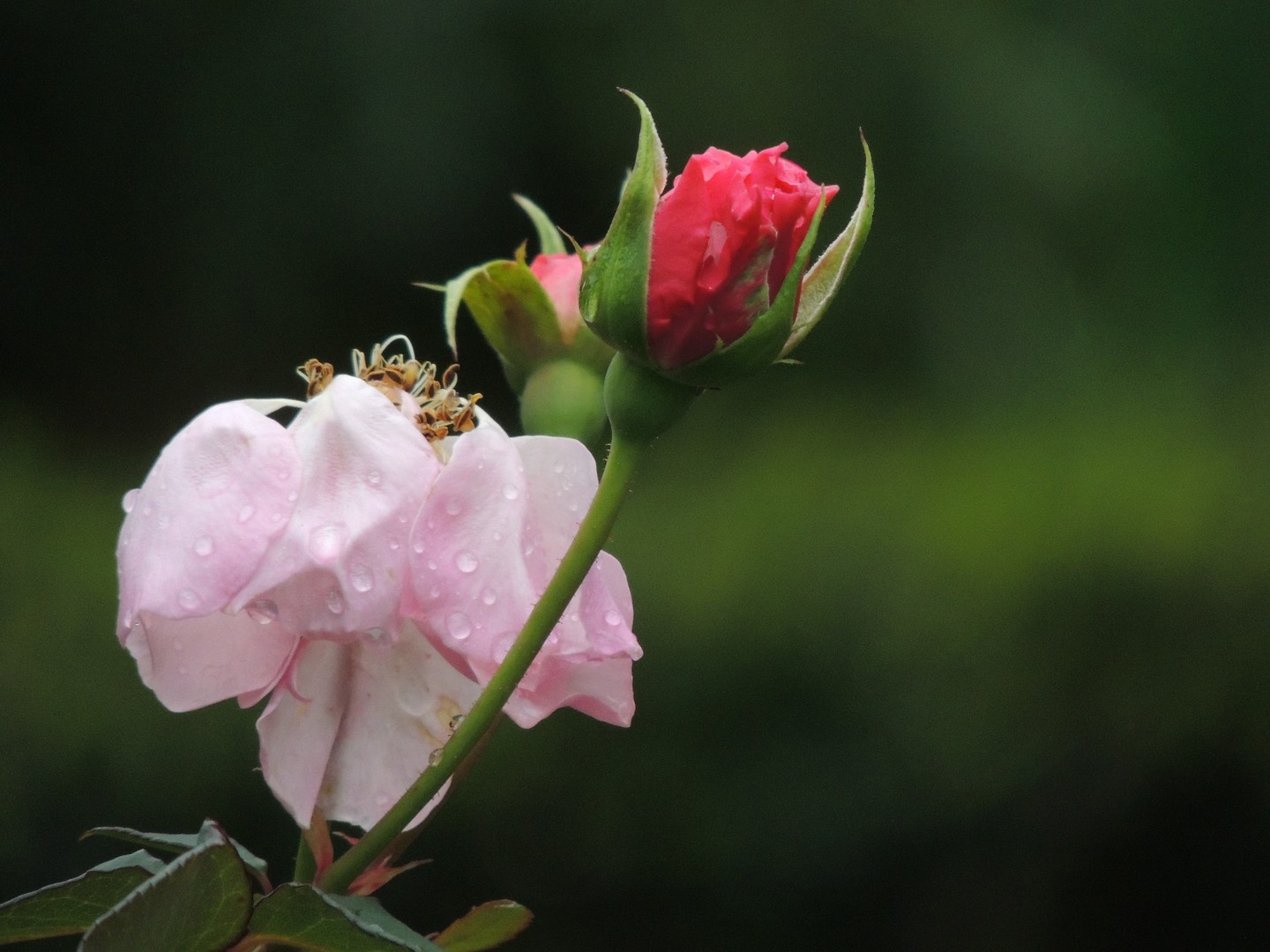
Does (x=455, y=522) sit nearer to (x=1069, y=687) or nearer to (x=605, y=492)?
(x=605, y=492)

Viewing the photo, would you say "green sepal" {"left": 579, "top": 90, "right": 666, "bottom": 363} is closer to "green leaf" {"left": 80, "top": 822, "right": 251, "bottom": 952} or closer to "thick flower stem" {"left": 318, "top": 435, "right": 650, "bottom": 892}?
"thick flower stem" {"left": 318, "top": 435, "right": 650, "bottom": 892}

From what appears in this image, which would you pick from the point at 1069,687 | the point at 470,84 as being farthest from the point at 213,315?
the point at 1069,687

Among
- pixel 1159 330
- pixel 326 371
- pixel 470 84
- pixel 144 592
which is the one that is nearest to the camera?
pixel 144 592

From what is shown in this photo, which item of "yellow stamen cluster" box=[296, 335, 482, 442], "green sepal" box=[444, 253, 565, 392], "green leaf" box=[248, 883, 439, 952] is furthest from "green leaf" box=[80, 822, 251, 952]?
"green sepal" box=[444, 253, 565, 392]

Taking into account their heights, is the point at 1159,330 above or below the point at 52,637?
above

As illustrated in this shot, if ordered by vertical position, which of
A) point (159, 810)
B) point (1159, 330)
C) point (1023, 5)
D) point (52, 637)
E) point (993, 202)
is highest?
point (1023, 5)

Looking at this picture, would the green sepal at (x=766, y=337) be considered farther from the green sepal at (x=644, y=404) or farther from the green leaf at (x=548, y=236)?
the green leaf at (x=548, y=236)

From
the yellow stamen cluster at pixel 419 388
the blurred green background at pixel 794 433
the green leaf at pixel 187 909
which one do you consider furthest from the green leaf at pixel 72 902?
the blurred green background at pixel 794 433
